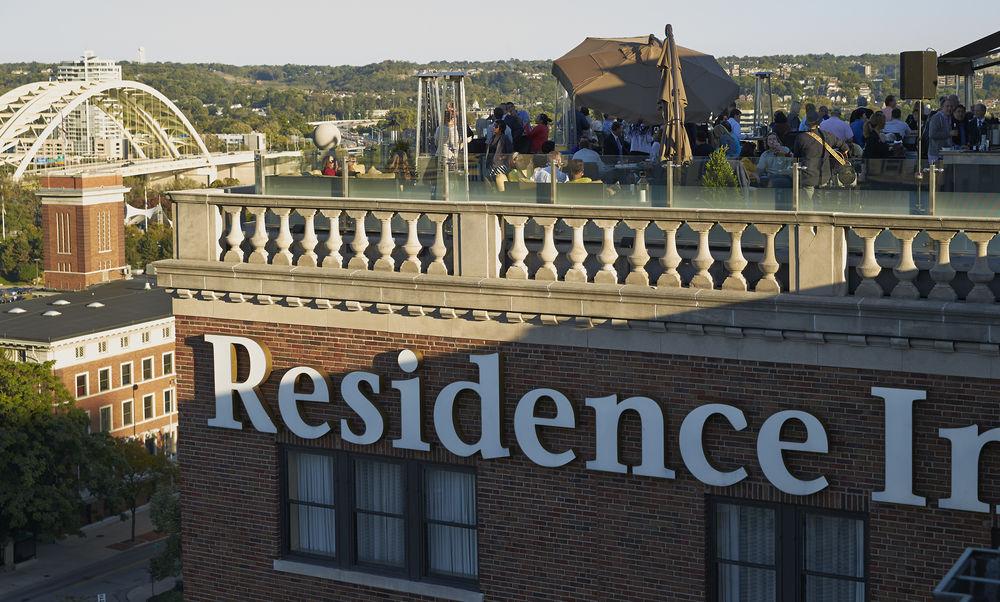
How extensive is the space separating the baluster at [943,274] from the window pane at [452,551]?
5292mm

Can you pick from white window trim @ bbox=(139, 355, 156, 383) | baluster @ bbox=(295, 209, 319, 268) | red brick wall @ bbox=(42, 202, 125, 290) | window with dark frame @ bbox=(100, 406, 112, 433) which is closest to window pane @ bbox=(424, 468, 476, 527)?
baluster @ bbox=(295, 209, 319, 268)

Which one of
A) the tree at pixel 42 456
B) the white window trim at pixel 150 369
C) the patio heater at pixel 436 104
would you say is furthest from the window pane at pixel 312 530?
the white window trim at pixel 150 369

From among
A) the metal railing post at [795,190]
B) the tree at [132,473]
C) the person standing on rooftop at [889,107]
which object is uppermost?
the person standing on rooftop at [889,107]

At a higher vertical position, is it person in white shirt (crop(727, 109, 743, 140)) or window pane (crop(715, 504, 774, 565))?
person in white shirt (crop(727, 109, 743, 140))

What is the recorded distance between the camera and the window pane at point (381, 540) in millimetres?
15484

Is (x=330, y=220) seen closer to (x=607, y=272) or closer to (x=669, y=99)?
(x=607, y=272)

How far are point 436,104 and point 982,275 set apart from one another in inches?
351

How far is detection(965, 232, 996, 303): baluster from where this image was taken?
12156 millimetres

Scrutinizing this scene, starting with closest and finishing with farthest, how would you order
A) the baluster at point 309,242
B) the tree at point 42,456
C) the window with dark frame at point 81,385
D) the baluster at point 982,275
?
the baluster at point 982,275 → the baluster at point 309,242 → the tree at point 42,456 → the window with dark frame at point 81,385

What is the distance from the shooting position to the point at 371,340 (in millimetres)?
15148

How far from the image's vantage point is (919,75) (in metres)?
14.7

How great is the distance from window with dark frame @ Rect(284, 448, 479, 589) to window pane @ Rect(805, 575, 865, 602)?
343 cm

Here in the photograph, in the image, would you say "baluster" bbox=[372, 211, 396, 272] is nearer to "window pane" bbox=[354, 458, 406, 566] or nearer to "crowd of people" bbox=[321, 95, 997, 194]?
"crowd of people" bbox=[321, 95, 997, 194]

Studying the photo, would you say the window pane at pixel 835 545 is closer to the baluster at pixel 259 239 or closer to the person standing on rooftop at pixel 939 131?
the baluster at pixel 259 239
